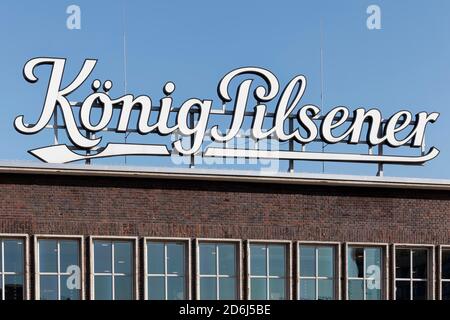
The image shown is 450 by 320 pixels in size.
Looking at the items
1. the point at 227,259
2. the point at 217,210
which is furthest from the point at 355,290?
the point at 217,210

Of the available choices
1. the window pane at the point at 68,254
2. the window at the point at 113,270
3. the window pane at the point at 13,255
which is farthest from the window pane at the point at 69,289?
the window pane at the point at 13,255

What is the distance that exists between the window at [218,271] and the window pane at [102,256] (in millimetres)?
2990

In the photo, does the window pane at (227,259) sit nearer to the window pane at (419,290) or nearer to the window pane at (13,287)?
the window pane at (13,287)

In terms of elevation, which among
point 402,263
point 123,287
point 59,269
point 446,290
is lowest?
point 446,290

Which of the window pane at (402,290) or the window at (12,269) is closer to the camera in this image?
the window at (12,269)

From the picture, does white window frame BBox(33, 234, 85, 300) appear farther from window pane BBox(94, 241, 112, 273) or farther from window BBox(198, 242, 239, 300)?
window BBox(198, 242, 239, 300)

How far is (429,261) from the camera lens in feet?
90.7

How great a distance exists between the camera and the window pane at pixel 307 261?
2653cm

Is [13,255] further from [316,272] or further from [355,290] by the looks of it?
[355,290]

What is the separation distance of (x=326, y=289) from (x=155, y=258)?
6062mm

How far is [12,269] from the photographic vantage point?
24.2 meters

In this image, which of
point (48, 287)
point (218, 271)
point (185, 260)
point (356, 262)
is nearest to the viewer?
point (48, 287)

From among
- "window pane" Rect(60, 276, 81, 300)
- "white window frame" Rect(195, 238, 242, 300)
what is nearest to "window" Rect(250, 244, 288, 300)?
"white window frame" Rect(195, 238, 242, 300)
